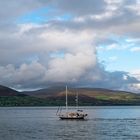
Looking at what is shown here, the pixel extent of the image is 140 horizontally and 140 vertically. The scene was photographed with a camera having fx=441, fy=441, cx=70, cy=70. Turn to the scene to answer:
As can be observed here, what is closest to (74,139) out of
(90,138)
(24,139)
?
(90,138)

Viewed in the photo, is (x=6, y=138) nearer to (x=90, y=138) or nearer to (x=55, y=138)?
(x=55, y=138)

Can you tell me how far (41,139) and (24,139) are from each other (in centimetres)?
427

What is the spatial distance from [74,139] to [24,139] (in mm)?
12625

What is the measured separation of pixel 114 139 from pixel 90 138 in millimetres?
6297

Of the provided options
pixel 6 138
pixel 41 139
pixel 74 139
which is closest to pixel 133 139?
pixel 74 139

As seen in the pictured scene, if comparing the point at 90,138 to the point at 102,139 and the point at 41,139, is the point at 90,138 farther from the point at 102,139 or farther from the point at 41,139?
the point at 41,139

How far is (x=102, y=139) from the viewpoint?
360 feet

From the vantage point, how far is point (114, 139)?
11000 cm

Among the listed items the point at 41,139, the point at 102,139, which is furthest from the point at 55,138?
the point at 102,139

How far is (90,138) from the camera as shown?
11225 centimetres

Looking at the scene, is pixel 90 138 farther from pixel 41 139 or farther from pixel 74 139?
pixel 41 139

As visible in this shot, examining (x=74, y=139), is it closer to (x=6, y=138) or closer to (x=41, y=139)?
(x=41, y=139)

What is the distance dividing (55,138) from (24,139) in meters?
8.16

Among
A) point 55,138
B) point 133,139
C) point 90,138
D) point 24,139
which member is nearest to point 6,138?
point 24,139
